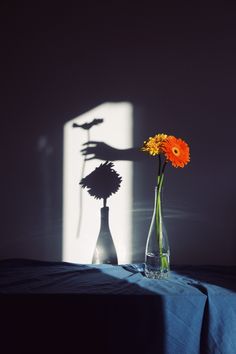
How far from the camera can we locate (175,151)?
4.08 feet

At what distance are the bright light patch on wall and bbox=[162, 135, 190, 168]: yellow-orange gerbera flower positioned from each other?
0.33 m

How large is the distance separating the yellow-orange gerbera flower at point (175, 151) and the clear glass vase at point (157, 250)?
0.11 metres

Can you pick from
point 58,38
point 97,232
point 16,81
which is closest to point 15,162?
point 16,81

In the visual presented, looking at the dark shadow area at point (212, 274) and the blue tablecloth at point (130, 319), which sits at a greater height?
the dark shadow area at point (212, 274)

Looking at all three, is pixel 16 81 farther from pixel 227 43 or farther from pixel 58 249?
pixel 227 43

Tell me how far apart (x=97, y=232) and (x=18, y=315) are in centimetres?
57

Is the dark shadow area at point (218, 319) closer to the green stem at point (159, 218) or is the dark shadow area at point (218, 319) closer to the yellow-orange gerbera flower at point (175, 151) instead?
the green stem at point (159, 218)

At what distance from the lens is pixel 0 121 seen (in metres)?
1.57

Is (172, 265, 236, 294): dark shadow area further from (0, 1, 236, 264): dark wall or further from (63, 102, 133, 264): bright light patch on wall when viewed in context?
(63, 102, 133, 264): bright light patch on wall

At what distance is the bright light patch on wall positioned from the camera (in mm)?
1553

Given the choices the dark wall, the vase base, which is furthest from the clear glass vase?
the dark wall

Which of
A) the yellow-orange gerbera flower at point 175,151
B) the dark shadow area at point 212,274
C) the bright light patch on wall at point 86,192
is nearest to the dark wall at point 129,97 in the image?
the bright light patch on wall at point 86,192

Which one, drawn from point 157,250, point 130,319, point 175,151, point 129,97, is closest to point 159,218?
point 157,250

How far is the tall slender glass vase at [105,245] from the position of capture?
5.04 feet
